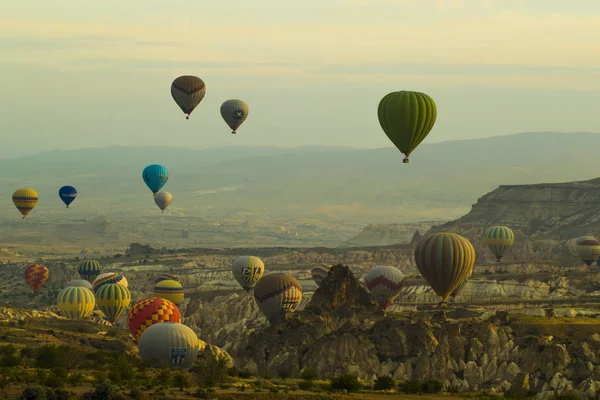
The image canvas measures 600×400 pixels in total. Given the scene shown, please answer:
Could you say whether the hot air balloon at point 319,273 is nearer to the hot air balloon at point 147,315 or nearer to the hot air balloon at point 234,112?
the hot air balloon at point 234,112

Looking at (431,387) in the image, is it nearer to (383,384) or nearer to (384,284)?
(383,384)

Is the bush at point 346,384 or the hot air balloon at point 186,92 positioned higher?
the hot air balloon at point 186,92

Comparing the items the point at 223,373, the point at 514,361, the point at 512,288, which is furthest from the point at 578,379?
the point at 512,288

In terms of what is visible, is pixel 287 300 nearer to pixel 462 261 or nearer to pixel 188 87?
pixel 462 261

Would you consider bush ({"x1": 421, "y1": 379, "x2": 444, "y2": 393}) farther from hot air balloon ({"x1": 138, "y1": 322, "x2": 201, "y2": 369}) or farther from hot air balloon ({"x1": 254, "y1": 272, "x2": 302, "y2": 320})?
hot air balloon ({"x1": 254, "y1": 272, "x2": 302, "y2": 320})

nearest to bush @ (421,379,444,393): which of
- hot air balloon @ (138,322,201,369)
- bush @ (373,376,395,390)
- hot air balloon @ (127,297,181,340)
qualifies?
bush @ (373,376,395,390)

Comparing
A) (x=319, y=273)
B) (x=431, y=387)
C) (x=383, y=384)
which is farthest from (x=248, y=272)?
(x=431, y=387)

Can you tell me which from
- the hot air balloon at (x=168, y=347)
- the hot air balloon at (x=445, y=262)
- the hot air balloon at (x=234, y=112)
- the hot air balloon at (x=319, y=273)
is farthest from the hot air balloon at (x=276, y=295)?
the hot air balloon at (x=319, y=273)
